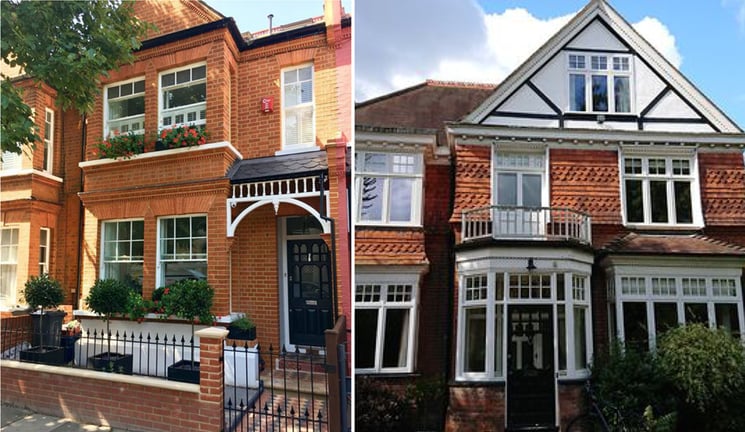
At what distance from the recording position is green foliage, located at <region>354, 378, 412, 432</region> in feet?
5.91

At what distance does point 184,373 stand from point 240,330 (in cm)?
37

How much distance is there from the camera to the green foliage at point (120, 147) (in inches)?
100.0

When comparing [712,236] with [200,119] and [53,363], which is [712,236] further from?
[53,363]

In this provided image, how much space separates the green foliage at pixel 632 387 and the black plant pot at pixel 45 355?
3241 mm

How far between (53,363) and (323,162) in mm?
2001

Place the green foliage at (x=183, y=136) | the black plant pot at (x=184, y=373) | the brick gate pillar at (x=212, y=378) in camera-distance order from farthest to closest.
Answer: the green foliage at (x=183, y=136)
the black plant pot at (x=184, y=373)
the brick gate pillar at (x=212, y=378)

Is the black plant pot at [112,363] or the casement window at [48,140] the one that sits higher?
the casement window at [48,140]

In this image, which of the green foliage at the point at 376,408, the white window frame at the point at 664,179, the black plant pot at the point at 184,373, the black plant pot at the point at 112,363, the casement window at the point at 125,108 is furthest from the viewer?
the white window frame at the point at 664,179

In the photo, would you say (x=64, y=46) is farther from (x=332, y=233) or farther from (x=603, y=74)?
(x=603, y=74)

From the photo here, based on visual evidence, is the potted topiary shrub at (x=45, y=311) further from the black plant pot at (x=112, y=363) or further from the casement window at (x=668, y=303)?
the casement window at (x=668, y=303)

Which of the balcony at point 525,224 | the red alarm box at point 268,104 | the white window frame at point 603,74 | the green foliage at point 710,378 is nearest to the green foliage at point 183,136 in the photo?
the red alarm box at point 268,104

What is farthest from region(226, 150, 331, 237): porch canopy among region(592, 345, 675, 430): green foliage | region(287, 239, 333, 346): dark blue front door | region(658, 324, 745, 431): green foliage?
region(658, 324, 745, 431): green foliage

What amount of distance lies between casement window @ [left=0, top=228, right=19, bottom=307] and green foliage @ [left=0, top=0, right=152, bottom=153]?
621 millimetres

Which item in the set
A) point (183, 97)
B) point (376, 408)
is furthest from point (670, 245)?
point (183, 97)
